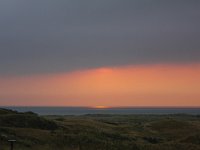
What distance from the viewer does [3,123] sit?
164 feet

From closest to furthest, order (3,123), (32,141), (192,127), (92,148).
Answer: (92,148), (32,141), (3,123), (192,127)

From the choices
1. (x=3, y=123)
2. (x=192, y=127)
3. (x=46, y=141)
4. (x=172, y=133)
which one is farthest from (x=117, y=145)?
(x=192, y=127)

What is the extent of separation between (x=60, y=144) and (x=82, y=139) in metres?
4.64

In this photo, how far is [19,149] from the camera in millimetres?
31375

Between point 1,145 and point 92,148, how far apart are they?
774 cm

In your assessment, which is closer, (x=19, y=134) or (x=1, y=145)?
(x=1, y=145)

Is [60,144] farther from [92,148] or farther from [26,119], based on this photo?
[26,119]

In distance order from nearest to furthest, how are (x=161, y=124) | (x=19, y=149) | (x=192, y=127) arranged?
1. (x=19, y=149)
2. (x=192, y=127)
3. (x=161, y=124)

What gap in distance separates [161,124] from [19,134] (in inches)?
1640

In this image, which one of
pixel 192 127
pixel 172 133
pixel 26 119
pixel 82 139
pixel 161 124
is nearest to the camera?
pixel 82 139

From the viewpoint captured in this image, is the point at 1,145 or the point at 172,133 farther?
the point at 172,133

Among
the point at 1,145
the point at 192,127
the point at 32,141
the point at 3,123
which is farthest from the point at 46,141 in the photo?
the point at 192,127

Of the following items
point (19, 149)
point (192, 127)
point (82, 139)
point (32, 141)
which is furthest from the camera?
point (192, 127)

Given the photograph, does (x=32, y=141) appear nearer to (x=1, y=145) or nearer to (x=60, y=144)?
(x=60, y=144)
